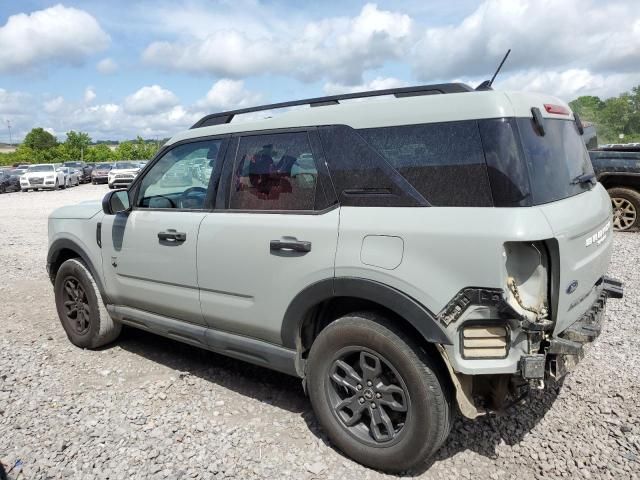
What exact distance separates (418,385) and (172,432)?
1.66 m

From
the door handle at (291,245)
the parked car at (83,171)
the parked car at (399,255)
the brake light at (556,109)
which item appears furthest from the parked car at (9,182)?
the brake light at (556,109)

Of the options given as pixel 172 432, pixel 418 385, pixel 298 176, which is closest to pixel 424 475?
pixel 418 385

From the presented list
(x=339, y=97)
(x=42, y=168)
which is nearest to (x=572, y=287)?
(x=339, y=97)

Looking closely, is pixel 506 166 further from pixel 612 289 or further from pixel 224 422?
pixel 224 422

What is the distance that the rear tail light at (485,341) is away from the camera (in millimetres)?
2418

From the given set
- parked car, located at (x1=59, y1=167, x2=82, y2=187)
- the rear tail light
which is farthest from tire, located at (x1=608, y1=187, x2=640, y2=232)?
parked car, located at (x1=59, y1=167, x2=82, y2=187)

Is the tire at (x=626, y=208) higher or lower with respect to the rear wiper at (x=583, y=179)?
lower

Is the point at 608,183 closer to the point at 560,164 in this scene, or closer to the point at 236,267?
the point at 560,164

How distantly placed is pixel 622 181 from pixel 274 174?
8251mm

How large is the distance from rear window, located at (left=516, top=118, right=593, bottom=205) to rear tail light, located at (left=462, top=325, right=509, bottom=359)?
0.63 m

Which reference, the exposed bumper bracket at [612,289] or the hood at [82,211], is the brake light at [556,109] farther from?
the hood at [82,211]

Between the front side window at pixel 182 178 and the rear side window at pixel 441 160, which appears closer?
the rear side window at pixel 441 160

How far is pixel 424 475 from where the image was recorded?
2.80 m

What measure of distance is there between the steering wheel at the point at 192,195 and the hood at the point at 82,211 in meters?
0.99
